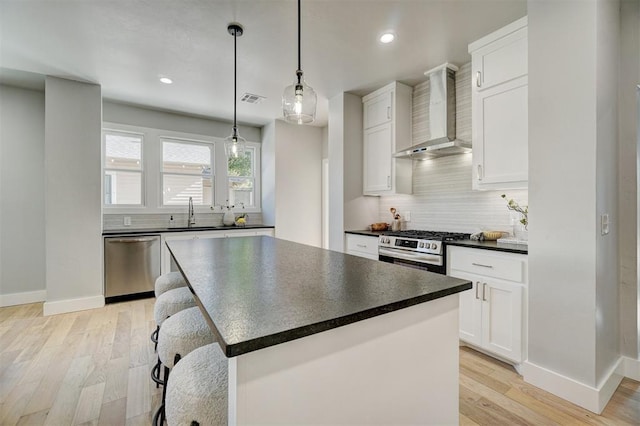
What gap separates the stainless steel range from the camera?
257 centimetres

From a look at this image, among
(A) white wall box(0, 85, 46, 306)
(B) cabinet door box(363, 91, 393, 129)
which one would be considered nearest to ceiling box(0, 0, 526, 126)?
(B) cabinet door box(363, 91, 393, 129)

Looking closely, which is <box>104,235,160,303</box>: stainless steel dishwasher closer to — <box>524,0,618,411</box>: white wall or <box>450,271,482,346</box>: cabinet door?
<box>450,271,482,346</box>: cabinet door

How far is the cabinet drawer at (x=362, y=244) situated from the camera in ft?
10.8

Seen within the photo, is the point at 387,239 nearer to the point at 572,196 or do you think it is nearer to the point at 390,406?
the point at 572,196

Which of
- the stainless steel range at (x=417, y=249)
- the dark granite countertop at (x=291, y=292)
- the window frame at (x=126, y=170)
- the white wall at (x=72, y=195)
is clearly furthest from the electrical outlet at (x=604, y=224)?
the window frame at (x=126, y=170)

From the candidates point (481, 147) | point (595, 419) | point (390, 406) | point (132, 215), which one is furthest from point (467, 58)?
point (132, 215)

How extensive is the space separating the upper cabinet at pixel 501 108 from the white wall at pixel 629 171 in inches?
22.3

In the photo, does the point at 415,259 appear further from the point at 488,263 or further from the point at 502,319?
the point at 502,319

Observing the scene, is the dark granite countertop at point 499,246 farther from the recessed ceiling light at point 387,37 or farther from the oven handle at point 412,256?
the recessed ceiling light at point 387,37

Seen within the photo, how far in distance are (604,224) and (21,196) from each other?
5940 mm

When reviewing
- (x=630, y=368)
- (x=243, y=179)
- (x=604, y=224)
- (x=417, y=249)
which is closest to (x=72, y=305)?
(x=243, y=179)

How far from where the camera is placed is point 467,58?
9.64 ft

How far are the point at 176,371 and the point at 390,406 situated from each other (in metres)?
0.72

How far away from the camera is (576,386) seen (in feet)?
5.96
